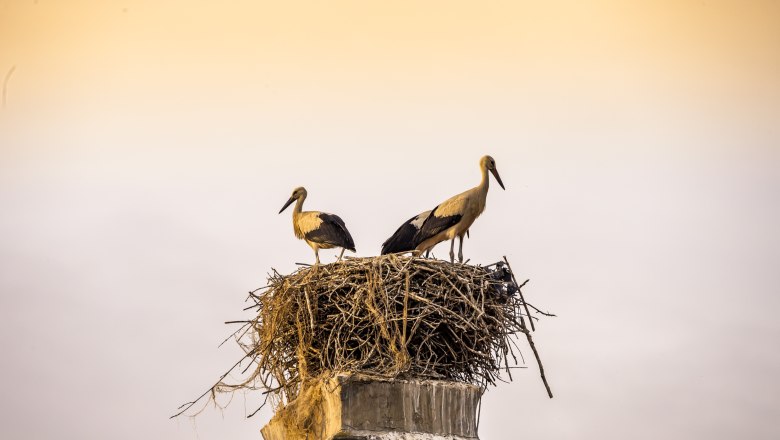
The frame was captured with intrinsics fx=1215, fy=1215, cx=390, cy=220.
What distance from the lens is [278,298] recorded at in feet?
34.3

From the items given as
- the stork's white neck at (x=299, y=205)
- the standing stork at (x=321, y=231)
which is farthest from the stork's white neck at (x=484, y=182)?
the stork's white neck at (x=299, y=205)

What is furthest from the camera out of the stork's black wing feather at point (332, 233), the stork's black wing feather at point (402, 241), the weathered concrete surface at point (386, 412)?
the stork's black wing feather at point (332, 233)

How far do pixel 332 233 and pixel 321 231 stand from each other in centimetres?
20

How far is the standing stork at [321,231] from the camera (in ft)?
43.3

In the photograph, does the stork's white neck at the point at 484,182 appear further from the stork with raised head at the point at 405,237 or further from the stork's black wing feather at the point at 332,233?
the stork's black wing feather at the point at 332,233

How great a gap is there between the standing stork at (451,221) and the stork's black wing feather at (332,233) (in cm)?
89

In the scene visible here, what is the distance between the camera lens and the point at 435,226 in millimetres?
12672

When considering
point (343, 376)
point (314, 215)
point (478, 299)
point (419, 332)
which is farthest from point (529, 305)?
point (314, 215)

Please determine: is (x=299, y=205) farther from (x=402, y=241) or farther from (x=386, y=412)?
(x=386, y=412)

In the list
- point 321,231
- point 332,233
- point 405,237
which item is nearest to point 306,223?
point 321,231

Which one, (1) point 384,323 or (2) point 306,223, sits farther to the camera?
(2) point 306,223

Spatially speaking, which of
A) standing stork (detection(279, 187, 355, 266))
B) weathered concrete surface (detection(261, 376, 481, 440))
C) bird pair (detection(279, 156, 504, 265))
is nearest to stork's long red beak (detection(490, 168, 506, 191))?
bird pair (detection(279, 156, 504, 265))

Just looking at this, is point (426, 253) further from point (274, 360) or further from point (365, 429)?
point (365, 429)

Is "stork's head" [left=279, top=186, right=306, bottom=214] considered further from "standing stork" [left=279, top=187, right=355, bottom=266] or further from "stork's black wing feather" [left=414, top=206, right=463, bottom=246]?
"stork's black wing feather" [left=414, top=206, right=463, bottom=246]
